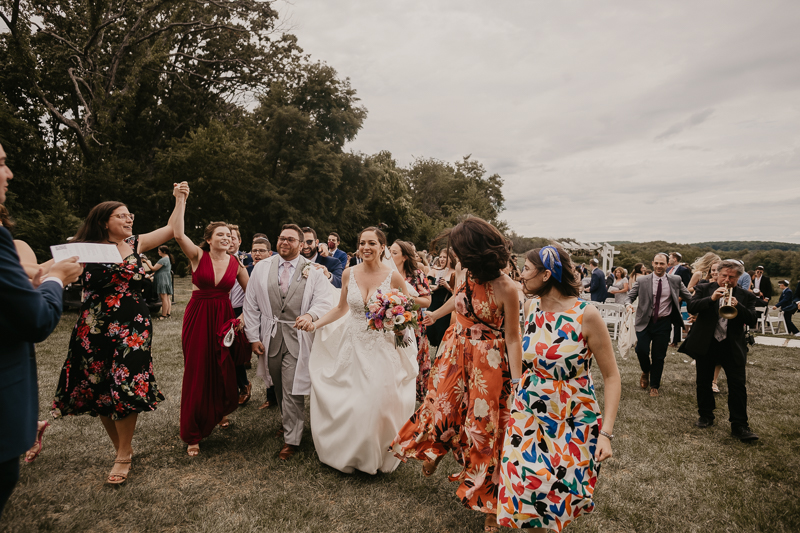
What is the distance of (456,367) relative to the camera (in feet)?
11.6

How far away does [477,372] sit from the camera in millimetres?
3379

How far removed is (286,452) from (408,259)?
3296 mm

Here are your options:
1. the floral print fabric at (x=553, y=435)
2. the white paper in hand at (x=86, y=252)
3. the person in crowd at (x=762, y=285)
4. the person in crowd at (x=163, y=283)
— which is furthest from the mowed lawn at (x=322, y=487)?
the person in crowd at (x=762, y=285)

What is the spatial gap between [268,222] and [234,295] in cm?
2246

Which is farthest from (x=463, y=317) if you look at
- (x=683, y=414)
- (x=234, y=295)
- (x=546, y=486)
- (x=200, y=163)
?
(x=200, y=163)

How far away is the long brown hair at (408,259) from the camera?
669 cm

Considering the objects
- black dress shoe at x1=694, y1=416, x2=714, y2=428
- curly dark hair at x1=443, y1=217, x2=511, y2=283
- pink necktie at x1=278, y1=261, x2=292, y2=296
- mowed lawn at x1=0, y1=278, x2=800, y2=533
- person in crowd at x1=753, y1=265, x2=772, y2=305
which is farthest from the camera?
person in crowd at x1=753, y1=265, x2=772, y2=305

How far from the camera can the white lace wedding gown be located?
400 centimetres

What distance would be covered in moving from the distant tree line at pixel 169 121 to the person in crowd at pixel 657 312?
15.7 metres

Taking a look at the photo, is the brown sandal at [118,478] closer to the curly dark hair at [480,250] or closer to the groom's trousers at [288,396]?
the groom's trousers at [288,396]

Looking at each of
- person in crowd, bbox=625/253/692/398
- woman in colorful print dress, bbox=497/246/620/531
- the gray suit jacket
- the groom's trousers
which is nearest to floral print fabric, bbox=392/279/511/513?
woman in colorful print dress, bbox=497/246/620/531

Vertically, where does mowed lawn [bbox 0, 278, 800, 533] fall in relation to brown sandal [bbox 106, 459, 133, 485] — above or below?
below

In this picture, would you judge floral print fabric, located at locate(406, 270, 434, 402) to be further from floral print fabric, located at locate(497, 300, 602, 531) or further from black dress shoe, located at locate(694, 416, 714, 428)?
black dress shoe, located at locate(694, 416, 714, 428)

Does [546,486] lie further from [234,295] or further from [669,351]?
[669,351]
